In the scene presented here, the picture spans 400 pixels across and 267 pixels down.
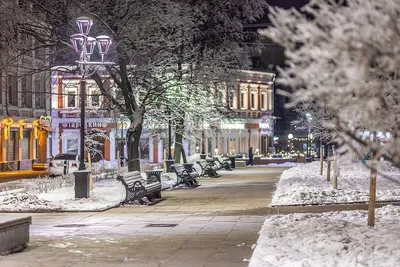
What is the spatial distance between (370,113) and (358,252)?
3.81 meters

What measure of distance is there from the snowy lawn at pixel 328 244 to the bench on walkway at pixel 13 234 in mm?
4156

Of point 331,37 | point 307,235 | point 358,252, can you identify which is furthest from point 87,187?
point 331,37

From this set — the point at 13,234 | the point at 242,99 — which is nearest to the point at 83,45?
the point at 13,234

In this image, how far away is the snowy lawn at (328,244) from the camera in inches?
383

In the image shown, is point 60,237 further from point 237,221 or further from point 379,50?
point 379,50

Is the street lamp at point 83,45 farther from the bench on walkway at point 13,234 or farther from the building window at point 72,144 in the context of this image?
the building window at point 72,144

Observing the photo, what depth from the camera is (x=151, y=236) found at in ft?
45.9

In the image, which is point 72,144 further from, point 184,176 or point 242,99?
point 184,176

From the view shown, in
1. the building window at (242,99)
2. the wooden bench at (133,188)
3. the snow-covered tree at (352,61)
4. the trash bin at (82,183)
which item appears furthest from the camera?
the building window at (242,99)

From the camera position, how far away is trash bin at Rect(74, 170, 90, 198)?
21.5 meters

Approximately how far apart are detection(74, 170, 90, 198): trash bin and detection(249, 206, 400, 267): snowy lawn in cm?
939

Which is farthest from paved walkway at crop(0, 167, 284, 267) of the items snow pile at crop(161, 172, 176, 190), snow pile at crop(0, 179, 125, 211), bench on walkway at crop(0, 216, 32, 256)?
snow pile at crop(161, 172, 176, 190)

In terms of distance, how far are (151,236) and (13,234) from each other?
9.45ft

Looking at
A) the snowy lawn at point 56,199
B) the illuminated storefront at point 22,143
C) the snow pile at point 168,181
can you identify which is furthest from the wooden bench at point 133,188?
the illuminated storefront at point 22,143
